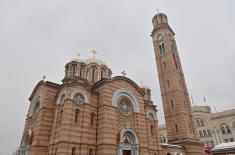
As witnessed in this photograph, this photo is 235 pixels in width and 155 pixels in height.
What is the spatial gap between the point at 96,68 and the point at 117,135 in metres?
11.6

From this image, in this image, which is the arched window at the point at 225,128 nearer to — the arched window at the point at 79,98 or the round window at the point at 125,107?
the round window at the point at 125,107

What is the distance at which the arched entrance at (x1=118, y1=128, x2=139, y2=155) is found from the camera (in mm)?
18125

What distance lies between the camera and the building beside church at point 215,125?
3636 cm

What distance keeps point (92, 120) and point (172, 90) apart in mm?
15363

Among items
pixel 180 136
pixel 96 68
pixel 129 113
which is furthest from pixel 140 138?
pixel 96 68

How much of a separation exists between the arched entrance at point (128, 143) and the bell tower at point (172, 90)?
9705 mm

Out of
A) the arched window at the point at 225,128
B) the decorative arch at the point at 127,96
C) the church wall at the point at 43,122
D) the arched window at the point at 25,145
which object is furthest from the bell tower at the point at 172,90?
the arched window at the point at 25,145

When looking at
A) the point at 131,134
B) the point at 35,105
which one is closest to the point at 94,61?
the point at 35,105

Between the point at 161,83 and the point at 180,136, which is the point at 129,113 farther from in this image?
the point at 161,83

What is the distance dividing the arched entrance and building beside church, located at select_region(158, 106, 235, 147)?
2457cm

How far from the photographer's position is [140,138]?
1989 centimetres

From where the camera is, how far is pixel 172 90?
2917 cm

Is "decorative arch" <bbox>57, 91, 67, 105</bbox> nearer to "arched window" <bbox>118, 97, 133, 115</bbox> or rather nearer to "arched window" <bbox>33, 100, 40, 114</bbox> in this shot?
"arched window" <bbox>33, 100, 40, 114</bbox>

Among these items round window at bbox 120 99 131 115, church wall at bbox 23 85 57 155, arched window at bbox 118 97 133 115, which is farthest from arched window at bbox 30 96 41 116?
round window at bbox 120 99 131 115
